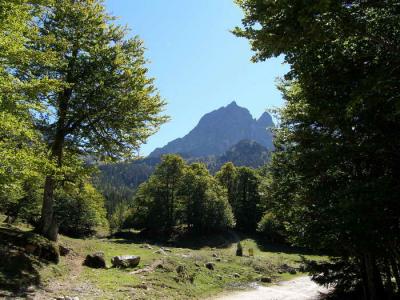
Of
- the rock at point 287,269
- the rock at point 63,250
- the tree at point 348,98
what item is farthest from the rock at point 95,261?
the rock at point 287,269

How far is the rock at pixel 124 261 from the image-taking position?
21.7 meters

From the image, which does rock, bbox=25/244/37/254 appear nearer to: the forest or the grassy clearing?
the grassy clearing

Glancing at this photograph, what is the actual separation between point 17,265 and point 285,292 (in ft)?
57.5

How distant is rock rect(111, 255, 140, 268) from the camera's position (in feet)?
71.1

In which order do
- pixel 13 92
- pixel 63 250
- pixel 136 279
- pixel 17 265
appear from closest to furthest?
pixel 13 92 < pixel 17 265 < pixel 136 279 < pixel 63 250

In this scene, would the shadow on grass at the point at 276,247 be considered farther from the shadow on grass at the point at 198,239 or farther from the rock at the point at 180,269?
the rock at the point at 180,269

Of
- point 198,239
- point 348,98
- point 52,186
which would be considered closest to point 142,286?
point 52,186

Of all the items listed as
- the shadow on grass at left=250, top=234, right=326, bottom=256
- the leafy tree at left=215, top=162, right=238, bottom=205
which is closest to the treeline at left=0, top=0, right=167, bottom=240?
the shadow on grass at left=250, top=234, right=326, bottom=256

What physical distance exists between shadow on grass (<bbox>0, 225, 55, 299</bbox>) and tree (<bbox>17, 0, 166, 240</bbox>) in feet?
8.69

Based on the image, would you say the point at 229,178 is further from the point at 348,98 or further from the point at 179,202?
the point at 348,98

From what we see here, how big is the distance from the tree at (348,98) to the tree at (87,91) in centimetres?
1109

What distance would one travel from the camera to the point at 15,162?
12359 millimetres

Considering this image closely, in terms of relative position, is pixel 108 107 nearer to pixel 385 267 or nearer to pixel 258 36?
pixel 258 36

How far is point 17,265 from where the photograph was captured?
51.8ft
